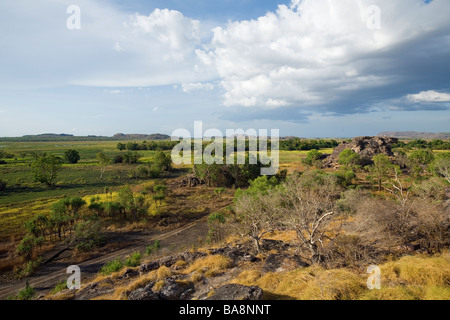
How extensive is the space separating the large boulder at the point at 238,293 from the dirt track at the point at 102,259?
14.3 metres

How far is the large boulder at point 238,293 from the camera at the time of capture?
27.4ft

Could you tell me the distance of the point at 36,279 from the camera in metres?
18.2

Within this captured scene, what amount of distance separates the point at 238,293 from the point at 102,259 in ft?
61.1

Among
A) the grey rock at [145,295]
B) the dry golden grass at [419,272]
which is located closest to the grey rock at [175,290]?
the grey rock at [145,295]

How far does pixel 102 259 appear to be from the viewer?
21.8 meters

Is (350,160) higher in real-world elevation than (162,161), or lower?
higher

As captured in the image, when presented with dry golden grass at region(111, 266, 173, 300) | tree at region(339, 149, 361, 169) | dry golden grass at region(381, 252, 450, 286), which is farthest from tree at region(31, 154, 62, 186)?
tree at region(339, 149, 361, 169)

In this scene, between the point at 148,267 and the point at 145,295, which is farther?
the point at 148,267

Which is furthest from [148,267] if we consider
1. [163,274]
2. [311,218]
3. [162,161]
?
[162,161]

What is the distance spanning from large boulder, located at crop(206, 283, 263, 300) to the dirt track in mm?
14282

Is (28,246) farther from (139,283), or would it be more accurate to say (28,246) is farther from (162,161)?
(162,161)
